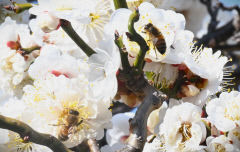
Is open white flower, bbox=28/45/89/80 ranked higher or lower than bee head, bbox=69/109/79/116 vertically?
higher

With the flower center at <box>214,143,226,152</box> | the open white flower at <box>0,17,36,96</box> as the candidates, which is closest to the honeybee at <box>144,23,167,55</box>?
the flower center at <box>214,143,226,152</box>

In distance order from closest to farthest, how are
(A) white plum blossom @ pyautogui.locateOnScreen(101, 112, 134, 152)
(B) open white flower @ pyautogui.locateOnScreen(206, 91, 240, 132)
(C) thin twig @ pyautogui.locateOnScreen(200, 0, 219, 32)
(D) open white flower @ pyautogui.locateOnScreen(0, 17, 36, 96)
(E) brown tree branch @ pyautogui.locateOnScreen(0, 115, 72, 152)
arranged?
(E) brown tree branch @ pyautogui.locateOnScreen(0, 115, 72, 152) < (B) open white flower @ pyautogui.locateOnScreen(206, 91, 240, 132) < (D) open white flower @ pyautogui.locateOnScreen(0, 17, 36, 96) < (A) white plum blossom @ pyautogui.locateOnScreen(101, 112, 134, 152) < (C) thin twig @ pyautogui.locateOnScreen(200, 0, 219, 32)

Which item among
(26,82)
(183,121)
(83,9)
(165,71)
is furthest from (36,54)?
(183,121)

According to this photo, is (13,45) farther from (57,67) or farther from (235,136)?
(235,136)

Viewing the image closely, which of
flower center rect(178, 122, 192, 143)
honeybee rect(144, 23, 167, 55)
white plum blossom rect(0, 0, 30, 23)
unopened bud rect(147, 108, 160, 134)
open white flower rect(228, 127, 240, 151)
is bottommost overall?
white plum blossom rect(0, 0, 30, 23)

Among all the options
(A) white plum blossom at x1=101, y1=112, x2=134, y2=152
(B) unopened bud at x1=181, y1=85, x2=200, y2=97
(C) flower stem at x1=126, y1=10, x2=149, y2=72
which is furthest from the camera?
(A) white plum blossom at x1=101, y1=112, x2=134, y2=152

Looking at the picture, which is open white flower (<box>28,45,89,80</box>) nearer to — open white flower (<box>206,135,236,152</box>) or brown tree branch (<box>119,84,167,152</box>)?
brown tree branch (<box>119,84,167,152</box>)

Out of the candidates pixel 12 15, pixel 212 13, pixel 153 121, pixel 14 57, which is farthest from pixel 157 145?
pixel 212 13
